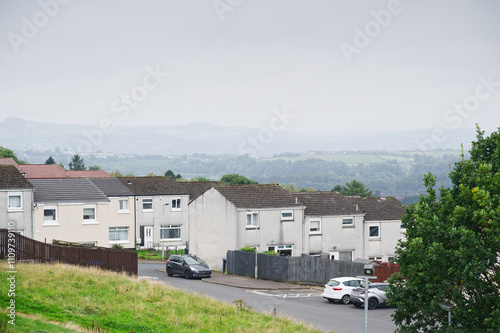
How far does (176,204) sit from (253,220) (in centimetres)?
2111

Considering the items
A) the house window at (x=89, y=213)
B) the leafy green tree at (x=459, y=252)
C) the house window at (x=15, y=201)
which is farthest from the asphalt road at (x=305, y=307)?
the house window at (x=15, y=201)

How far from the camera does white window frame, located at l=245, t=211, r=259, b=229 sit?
177 feet

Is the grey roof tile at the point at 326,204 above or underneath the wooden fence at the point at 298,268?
above

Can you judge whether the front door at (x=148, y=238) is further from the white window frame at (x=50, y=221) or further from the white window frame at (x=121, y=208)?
the white window frame at (x=50, y=221)

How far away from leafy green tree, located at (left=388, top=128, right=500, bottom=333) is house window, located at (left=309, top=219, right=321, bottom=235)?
3269 centimetres

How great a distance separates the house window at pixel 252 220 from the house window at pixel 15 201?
676 inches

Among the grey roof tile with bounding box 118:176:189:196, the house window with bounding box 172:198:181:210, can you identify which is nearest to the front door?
the house window with bounding box 172:198:181:210

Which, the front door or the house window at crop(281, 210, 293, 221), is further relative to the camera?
the front door

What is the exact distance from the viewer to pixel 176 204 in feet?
241

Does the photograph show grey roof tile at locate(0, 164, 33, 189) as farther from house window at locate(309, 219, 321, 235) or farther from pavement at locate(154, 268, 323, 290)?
house window at locate(309, 219, 321, 235)

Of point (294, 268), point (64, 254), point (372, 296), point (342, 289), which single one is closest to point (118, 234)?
point (294, 268)

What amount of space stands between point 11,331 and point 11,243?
57.0 ft

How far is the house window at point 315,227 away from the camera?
2233 inches

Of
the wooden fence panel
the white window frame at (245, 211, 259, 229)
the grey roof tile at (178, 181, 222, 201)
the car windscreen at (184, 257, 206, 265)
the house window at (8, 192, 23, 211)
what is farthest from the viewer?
the grey roof tile at (178, 181, 222, 201)
